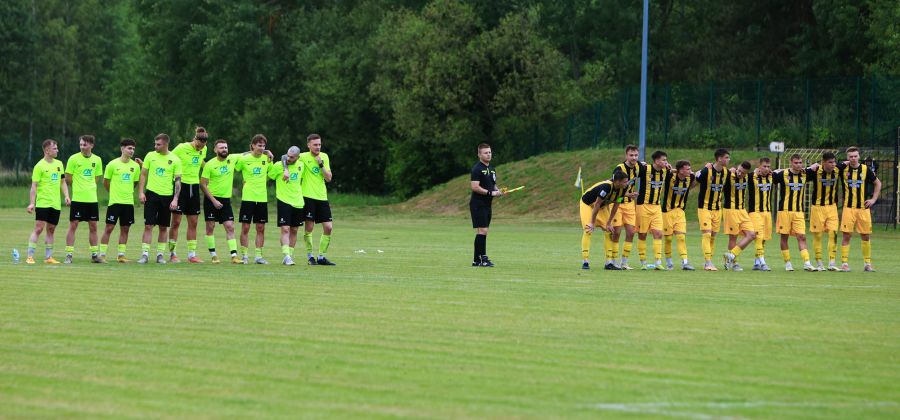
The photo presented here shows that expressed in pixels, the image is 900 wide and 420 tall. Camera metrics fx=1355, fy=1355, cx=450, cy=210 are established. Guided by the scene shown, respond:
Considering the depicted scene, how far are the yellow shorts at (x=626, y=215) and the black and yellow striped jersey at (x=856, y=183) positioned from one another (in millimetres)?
4010

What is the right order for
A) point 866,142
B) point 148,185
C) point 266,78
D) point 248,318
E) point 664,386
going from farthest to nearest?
point 266,78, point 866,142, point 148,185, point 248,318, point 664,386

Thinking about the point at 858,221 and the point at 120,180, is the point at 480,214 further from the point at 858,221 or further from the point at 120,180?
the point at 858,221

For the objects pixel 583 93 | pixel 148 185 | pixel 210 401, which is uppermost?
pixel 583 93

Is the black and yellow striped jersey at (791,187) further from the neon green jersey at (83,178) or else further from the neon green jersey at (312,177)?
the neon green jersey at (83,178)

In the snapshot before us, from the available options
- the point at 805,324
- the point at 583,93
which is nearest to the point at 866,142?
the point at 583,93

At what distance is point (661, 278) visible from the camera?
68.1 ft

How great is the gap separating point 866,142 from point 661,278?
108ft

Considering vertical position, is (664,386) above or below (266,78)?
below

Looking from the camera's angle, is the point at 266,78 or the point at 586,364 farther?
the point at 266,78

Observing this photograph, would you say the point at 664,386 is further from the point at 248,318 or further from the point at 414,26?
the point at 414,26

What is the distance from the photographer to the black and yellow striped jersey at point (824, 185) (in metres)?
23.9

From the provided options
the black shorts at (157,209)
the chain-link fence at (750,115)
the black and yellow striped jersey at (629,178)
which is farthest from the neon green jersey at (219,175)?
the chain-link fence at (750,115)

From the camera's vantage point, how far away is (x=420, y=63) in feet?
213

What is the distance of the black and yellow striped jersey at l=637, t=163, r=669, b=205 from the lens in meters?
23.1
